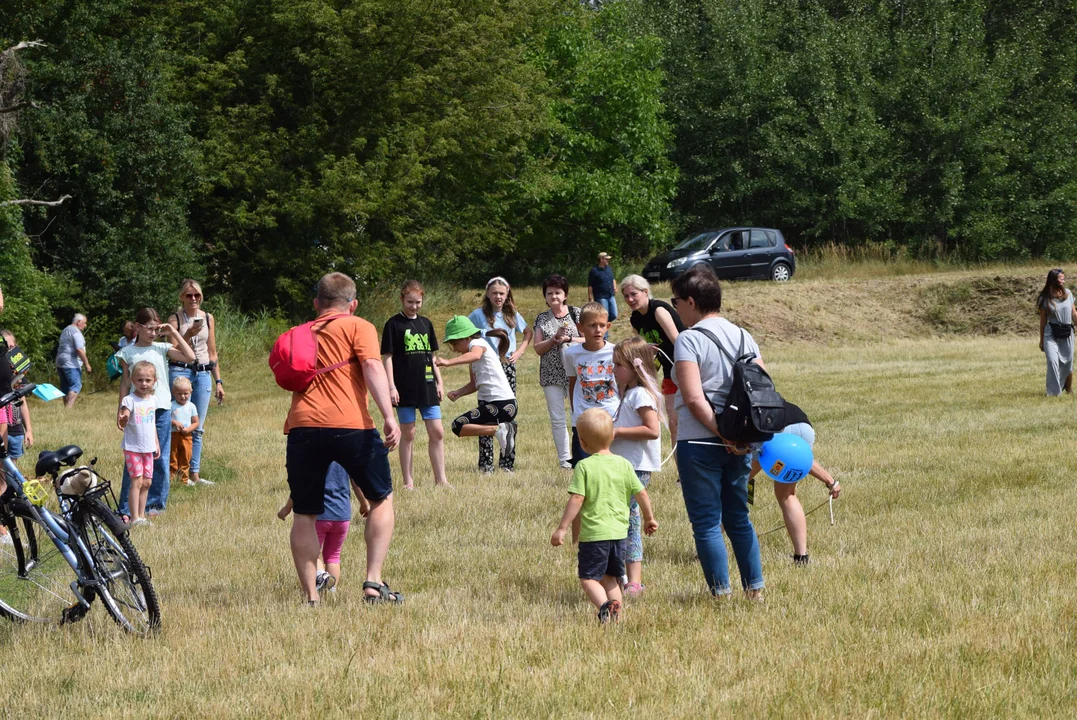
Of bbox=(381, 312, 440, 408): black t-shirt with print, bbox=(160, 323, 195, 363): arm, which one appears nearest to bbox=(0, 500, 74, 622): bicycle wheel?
bbox=(160, 323, 195, 363): arm

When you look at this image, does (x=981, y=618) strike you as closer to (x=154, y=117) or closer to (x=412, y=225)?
(x=154, y=117)

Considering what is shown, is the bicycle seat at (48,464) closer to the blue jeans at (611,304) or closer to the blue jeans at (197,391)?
the blue jeans at (197,391)

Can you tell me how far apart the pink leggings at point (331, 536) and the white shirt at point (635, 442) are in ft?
5.39

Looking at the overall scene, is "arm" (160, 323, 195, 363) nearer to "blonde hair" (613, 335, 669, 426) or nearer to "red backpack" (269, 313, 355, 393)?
"red backpack" (269, 313, 355, 393)

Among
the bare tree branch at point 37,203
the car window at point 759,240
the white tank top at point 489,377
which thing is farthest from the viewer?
the car window at point 759,240

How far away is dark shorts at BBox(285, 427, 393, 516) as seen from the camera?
6.61 meters

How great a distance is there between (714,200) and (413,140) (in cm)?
1712

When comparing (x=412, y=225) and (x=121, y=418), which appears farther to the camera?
(x=412, y=225)

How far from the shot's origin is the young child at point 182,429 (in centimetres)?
1190

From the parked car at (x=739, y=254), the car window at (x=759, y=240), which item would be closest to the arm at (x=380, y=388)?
the parked car at (x=739, y=254)

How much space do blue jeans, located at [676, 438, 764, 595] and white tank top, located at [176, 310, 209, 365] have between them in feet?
21.6

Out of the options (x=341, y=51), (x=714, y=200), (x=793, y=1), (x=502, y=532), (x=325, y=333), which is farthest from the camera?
(x=793, y=1)

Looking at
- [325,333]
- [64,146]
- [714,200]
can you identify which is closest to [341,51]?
[64,146]

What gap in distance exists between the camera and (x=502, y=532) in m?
9.12
